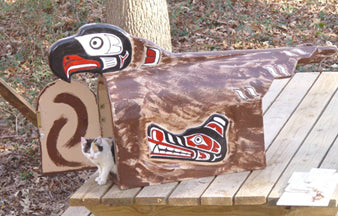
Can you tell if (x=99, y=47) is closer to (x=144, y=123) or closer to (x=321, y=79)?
(x=144, y=123)

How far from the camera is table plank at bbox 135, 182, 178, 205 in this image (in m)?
3.05

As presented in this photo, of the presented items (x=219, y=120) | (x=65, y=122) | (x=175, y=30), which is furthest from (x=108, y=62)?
(x=175, y=30)

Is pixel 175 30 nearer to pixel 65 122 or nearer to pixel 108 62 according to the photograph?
pixel 65 122

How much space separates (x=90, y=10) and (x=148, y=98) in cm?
490

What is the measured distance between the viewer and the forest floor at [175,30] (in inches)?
236

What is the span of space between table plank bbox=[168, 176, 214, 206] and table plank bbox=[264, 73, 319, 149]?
0.62m

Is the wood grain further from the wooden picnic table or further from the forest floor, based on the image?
the forest floor

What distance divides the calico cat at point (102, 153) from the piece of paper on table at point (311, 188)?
3.00ft

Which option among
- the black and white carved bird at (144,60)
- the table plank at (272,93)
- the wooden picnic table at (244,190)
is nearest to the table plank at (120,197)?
the wooden picnic table at (244,190)

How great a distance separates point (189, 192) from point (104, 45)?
90 cm

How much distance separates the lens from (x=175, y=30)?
7211 mm

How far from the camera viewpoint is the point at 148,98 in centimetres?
309

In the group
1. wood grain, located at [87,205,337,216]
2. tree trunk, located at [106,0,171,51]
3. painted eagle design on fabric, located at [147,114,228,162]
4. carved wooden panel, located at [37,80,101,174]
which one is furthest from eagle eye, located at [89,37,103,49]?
tree trunk, located at [106,0,171,51]

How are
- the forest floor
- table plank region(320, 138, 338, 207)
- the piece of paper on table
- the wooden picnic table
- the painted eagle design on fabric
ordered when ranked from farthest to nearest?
the forest floor → table plank region(320, 138, 338, 207) → the painted eagle design on fabric → the wooden picnic table → the piece of paper on table
